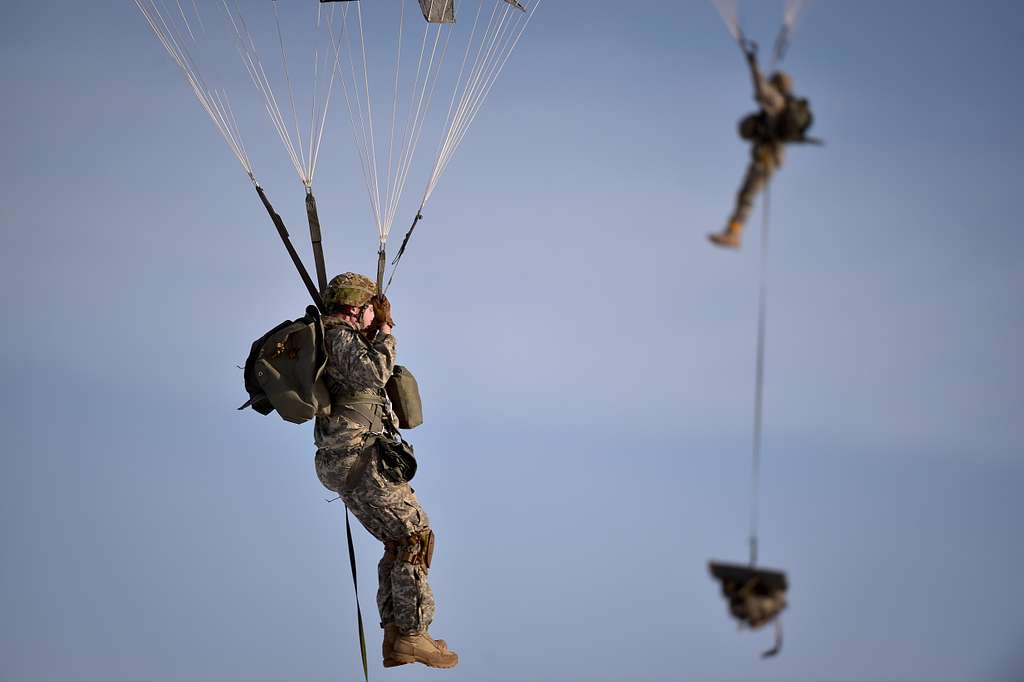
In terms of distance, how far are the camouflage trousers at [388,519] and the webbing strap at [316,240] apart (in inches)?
52.8

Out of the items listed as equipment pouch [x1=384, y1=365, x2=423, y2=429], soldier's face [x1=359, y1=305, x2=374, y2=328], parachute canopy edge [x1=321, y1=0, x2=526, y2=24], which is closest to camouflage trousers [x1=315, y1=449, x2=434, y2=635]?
equipment pouch [x1=384, y1=365, x2=423, y2=429]

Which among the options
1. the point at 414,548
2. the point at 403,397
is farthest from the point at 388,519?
the point at 403,397

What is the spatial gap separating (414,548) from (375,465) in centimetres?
74

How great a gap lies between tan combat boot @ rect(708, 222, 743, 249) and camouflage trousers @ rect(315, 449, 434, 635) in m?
3.98

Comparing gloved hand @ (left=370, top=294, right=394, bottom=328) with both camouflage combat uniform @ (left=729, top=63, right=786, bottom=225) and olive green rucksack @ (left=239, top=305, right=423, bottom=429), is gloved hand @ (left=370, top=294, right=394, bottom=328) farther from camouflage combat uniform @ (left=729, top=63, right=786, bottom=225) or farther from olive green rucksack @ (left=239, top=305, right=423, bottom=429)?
camouflage combat uniform @ (left=729, top=63, right=786, bottom=225)

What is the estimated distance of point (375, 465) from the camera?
12750mm

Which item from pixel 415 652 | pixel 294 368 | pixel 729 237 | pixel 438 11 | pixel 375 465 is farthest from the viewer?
pixel 438 11

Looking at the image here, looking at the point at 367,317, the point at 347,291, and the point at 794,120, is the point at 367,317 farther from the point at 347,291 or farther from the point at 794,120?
→ the point at 794,120

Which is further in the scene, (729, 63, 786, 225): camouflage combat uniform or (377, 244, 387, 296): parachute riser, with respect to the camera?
(377, 244, 387, 296): parachute riser

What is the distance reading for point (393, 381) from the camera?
43.0 ft

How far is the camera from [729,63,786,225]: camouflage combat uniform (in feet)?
32.3

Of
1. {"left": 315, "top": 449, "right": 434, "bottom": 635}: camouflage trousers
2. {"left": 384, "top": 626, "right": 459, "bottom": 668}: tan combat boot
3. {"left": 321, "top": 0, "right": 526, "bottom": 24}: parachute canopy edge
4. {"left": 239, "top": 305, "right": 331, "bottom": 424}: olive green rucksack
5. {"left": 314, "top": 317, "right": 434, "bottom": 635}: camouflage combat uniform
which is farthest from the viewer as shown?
{"left": 321, "top": 0, "right": 526, "bottom": 24}: parachute canopy edge

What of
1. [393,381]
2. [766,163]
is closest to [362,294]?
[393,381]

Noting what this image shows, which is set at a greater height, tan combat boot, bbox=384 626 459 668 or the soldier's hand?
the soldier's hand
